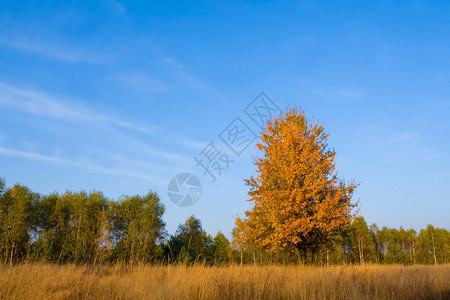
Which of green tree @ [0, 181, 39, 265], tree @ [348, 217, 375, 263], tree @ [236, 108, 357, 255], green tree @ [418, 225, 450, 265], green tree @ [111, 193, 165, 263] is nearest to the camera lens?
tree @ [236, 108, 357, 255]

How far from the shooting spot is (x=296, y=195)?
47.8ft

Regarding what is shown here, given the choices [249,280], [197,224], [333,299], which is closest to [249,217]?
[249,280]

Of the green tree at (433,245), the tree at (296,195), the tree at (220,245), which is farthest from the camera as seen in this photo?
the green tree at (433,245)

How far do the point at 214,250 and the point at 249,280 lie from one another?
55.0 m

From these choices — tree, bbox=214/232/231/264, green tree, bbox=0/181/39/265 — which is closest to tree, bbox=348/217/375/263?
tree, bbox=214/232/231/264

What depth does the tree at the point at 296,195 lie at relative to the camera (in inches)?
567

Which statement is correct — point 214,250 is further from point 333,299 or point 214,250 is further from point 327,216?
point 333,299

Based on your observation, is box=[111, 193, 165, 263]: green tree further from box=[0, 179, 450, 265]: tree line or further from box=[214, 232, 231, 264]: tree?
box=[214, 232, 231, 264]: tree

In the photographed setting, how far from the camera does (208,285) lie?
5895 millimetres

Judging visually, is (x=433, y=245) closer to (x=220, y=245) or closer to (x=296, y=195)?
(x=220, y=245)

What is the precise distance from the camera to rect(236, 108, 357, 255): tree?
47.3 feet

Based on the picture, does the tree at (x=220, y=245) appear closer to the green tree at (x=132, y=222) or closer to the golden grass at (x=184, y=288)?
the green tree at (x=132, y=222)

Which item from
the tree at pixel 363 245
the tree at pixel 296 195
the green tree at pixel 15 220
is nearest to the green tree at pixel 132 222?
the green tree at pixel 15 220

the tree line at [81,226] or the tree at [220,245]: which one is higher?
the tree line at [81,226]
